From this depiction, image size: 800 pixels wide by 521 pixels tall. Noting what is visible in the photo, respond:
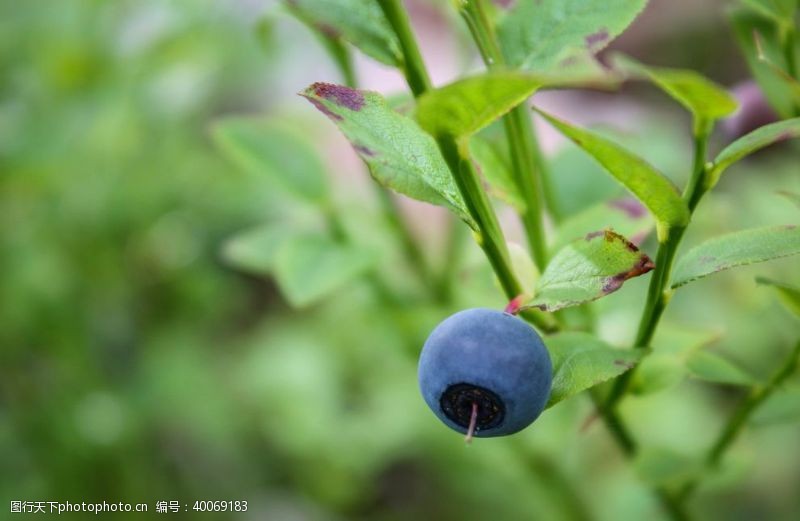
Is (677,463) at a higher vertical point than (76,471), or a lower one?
lower

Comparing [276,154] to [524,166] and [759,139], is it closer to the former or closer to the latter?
[524,166]

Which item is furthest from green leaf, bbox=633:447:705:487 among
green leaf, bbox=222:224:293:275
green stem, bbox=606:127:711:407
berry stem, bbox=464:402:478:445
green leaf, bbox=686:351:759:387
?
green leaf, bbox=222:224:293:275

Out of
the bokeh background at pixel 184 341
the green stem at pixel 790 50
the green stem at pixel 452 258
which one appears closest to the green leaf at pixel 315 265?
the green stem at pixel 452 258

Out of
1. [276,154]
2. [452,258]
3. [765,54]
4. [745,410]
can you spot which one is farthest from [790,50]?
[276,154]

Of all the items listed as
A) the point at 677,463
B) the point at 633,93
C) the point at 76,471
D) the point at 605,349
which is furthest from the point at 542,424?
the point at 633,93

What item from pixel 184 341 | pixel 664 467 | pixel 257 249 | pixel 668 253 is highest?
pixel 184 341

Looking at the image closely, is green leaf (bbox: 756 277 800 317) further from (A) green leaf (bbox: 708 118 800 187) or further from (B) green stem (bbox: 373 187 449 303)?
(B) green stem (bbox: 373 187 449 303)

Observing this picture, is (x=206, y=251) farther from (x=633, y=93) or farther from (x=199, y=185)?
(x=633, y=93)
